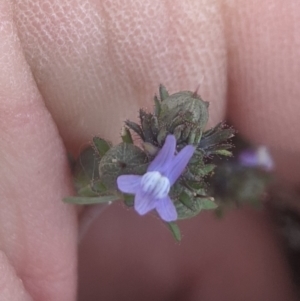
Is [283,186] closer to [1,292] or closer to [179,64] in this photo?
[179,64]

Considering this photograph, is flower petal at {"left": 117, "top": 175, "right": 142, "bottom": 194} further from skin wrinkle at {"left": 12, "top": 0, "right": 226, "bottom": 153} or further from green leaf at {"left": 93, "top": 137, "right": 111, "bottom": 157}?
skin wrinkle at {"left": 12, "top": 0, "right": 226, "bottom": 153}

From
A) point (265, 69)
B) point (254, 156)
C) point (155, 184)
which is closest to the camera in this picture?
point (155, 184)

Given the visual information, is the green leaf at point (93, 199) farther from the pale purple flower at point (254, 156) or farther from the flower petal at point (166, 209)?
the pale purple flower at point (254, 156)

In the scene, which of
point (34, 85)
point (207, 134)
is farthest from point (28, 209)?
point (207, 134)

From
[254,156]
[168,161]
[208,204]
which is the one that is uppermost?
[168,161]

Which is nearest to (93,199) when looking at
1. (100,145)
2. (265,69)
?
(100,145)

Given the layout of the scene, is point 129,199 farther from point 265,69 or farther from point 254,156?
point 254,156

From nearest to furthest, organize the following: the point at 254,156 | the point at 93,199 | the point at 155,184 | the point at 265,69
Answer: the point at 155,184, the point at 93,199, the point at 265,69, the point at 254,156

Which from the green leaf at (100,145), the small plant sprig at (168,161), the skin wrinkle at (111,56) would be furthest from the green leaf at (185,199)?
the skin wrinkle at (111,56)
